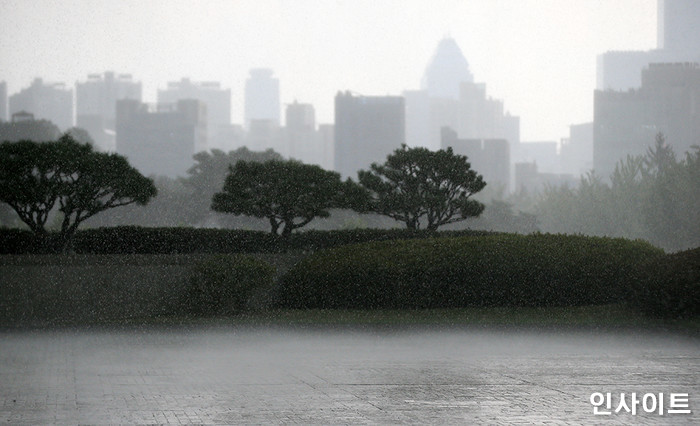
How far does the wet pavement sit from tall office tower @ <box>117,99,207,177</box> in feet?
544

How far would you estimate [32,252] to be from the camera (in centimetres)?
2475

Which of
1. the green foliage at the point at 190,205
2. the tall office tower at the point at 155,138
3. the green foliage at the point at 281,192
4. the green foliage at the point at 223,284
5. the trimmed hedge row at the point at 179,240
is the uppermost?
the tall office tower at the point at 155,138

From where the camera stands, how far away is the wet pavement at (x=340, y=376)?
32.5 ft

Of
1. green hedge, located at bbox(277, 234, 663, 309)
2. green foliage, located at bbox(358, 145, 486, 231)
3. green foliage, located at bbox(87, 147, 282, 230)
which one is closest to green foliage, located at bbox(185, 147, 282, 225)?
green foliage, located at bbox(87, 147, 282, 230)

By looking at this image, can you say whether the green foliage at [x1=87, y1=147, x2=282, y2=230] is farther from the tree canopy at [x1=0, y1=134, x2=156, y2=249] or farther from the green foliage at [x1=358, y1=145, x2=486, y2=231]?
the tree canopy at [x1=0, y1=134, x2=156, y2=249]

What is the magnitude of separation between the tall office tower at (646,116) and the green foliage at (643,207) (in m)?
89.7

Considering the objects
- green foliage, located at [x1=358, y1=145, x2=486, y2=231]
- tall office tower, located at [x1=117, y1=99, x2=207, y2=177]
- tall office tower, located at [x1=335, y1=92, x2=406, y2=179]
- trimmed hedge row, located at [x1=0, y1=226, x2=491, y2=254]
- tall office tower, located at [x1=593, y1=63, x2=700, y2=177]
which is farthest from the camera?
tall office tower, located at [x1=593, y1=63, x2=700, y2=177]

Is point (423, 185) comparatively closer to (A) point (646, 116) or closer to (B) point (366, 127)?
(B) point (366, 127)

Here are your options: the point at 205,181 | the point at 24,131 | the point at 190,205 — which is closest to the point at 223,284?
the point at 205,181

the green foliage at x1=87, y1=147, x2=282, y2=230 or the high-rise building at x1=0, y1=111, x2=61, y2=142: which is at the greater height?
the high-rise building at x1=0, y1=111, x2=61, y2=142

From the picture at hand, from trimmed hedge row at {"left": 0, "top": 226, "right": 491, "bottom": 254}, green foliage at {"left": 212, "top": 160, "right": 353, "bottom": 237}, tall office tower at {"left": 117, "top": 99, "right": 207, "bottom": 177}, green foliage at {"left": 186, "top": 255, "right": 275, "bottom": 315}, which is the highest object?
tall office tower at {"left": 117, "top": 99, "right": 207, "bottom": 177}

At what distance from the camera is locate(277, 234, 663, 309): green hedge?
22.0 m

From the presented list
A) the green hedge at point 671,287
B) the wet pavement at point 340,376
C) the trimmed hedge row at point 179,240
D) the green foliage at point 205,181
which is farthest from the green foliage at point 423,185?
the green foliage at point 205,181

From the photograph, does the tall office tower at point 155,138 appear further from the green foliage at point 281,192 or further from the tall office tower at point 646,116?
the green foliage at point 281,192
